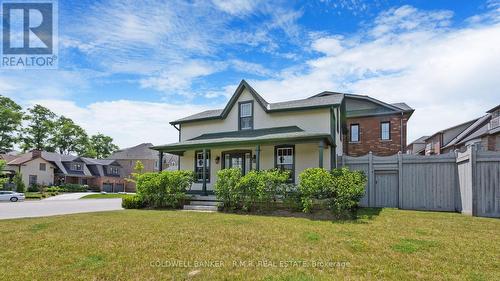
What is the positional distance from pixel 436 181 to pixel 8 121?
55.7 meters

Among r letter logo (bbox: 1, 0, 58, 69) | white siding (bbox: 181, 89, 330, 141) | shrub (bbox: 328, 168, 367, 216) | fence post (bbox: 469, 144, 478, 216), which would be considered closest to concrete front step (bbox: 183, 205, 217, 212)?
shrub (bbox: 328, 168, 367, 216)

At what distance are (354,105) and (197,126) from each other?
1318 cm

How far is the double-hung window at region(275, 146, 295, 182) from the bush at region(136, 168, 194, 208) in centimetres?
432

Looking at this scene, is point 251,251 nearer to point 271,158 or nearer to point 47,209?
point 271,158

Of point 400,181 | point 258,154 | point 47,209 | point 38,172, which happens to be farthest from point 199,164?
point 38,172

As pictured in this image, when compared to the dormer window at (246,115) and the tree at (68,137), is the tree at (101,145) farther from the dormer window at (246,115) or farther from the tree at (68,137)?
the dormer window at (246,115)

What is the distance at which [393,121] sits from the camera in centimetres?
2206

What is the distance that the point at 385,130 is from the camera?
22.2 metres

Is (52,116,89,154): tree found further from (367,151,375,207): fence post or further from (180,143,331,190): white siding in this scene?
(367,151,375,207): fence post

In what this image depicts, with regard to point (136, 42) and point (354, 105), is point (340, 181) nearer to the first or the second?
point (136, 42)

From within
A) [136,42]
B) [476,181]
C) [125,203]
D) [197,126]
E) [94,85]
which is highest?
[136,42]

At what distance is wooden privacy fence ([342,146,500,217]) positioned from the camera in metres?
9.97

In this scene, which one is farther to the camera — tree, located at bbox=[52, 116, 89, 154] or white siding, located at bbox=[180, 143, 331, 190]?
tree, located at bbox=[52, 116, 89, 154]

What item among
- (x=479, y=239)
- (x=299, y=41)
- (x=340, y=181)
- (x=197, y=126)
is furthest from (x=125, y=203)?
(x=479, y=239)
